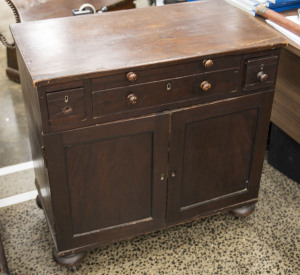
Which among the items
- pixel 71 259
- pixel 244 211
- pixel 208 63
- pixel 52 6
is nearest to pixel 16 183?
pixel 71 259

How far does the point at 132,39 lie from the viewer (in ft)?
6.11

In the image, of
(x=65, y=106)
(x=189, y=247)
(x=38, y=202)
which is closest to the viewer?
(x=65, y=106)

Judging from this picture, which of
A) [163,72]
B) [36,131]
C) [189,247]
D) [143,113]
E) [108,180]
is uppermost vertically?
[163,72]

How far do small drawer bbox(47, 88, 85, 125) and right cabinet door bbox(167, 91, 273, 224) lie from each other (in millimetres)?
378

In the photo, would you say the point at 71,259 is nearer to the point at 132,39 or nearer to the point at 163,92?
the point at 163,92

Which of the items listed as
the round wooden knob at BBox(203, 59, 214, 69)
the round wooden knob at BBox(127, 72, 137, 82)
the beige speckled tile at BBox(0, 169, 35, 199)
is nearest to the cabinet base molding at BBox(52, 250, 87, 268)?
the beige speckled tile at BBox(0, 169, 35, 199)

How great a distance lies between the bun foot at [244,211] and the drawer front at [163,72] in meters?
0.80

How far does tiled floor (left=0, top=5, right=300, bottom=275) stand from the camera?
2129 mm

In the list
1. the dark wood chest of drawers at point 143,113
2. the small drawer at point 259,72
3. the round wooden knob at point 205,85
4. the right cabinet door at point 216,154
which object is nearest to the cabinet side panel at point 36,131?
the dark wood chest of drawers at point 143,113

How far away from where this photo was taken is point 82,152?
5.87 feet

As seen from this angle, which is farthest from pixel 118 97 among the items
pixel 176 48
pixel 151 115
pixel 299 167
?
pixel 299 167

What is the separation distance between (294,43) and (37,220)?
1.47 metres

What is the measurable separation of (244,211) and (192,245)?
0.31 m

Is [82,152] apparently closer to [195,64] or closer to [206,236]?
[195,64]
